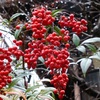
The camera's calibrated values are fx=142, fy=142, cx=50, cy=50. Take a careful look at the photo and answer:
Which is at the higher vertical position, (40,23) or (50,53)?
(40,23)

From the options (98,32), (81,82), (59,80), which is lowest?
(81,82)

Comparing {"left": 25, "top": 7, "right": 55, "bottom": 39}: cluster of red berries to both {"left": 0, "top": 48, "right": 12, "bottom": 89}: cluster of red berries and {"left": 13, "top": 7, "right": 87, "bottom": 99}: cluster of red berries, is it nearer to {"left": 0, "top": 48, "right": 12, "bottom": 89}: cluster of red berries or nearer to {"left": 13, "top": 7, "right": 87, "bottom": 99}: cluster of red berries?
{"left": 13, "top": 7, "right": 87, "bottom": 99}: cluster of red berries

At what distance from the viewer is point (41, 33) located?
0.51 metres

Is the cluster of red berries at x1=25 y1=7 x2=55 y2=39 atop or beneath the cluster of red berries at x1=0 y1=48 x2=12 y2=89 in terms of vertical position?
atop

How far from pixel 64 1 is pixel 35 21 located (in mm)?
1503

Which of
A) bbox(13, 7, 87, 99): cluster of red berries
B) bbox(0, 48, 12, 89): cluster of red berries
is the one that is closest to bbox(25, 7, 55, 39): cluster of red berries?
bbox(13, 7, 87, 99): cluster of red berries

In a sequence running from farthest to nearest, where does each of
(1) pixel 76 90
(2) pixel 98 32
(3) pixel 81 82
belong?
1. (1) pixel 76 90
2. (3) pixel 81 82
3. (2) pixel 98 32

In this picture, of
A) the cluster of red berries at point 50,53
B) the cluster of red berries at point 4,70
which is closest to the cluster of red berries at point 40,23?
the cluster of red berries at point 50,53

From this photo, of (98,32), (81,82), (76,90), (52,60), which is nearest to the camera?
(52,60)

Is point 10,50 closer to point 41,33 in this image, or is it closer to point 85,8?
point 41,33

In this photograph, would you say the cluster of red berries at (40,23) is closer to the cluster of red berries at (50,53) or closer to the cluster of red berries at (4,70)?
Answer: the cluster of red berries at (50,53)

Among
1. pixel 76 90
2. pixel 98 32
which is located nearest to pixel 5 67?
pixel 98 32

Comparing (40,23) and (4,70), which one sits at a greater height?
(40,23)

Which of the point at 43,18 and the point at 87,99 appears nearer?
the point at 43,18
